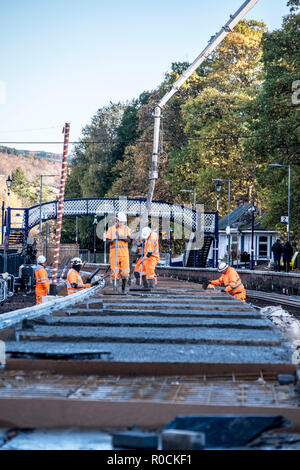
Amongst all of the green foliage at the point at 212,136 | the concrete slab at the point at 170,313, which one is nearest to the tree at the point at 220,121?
the green foliage at the point at 212,136

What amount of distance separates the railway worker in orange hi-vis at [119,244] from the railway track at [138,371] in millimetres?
6795

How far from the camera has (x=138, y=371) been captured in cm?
530

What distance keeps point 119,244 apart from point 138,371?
974 cm

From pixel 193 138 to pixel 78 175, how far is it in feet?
104

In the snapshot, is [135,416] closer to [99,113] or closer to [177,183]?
[177,183]

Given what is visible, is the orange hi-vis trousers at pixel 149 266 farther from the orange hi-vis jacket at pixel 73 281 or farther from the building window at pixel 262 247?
the building window at pixel 262 247

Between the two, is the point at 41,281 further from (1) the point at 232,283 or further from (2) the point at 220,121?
(2) the point at 220,121

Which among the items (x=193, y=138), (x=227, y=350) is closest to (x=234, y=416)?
(x=227, y=350)

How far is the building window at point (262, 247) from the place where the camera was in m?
68.4

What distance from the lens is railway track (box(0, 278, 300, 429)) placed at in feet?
13.8

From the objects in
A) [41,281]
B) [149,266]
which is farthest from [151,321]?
[41,281]

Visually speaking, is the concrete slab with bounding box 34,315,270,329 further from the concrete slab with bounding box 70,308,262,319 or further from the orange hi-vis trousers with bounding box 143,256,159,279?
the orange hi-vis trousers with bounding box 143,256,159,279

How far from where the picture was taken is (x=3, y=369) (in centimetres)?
543

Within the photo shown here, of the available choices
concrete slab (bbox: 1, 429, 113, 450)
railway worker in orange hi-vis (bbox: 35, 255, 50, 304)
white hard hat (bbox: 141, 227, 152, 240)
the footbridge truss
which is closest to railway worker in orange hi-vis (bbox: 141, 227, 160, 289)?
white hard hat (bbox: 141, 227, 152, 240)
